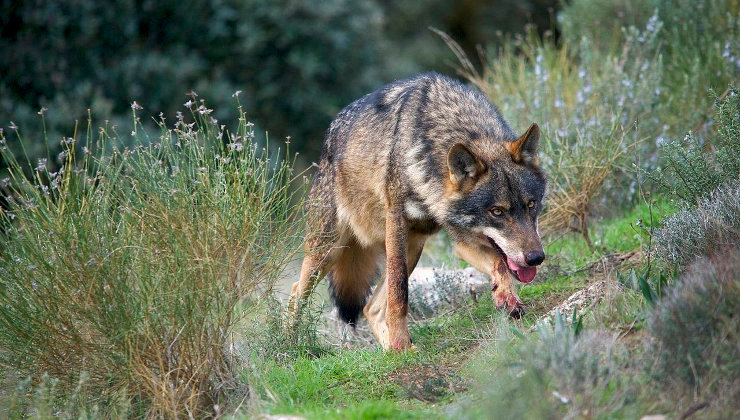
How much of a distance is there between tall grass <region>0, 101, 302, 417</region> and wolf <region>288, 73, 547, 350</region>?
1.13 meters

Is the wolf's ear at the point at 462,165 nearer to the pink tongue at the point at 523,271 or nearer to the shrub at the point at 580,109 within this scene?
the pink tongue at the point at 523,271

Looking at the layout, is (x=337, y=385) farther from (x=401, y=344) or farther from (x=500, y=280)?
(x=500, y=280)

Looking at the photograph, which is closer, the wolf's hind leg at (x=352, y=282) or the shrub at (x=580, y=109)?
the wolf's hind leg at (x=352, y=282)

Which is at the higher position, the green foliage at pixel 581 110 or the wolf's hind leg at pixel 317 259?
the green foliage at pixel 581 110

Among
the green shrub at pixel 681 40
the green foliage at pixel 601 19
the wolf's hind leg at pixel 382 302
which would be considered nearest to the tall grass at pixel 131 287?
the wolf's hind leg at pixel 382 302

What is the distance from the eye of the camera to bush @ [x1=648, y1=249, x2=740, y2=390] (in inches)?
163

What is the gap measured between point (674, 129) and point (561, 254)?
2261 millimetres

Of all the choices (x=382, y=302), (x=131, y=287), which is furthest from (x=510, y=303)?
(x=131, y=287)

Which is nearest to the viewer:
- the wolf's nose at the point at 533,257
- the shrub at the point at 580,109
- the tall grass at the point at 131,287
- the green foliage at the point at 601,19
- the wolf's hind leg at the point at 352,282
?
the tall grass at the point at 131,287

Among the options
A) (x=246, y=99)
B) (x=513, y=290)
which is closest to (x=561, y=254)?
(x=513, y=290)

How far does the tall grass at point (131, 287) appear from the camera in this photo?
17.4ft

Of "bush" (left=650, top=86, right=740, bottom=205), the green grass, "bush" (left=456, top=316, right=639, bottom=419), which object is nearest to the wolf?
the green grass

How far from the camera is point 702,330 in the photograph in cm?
432

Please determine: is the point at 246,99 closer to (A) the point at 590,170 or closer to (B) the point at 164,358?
(A) the point at 590,170
